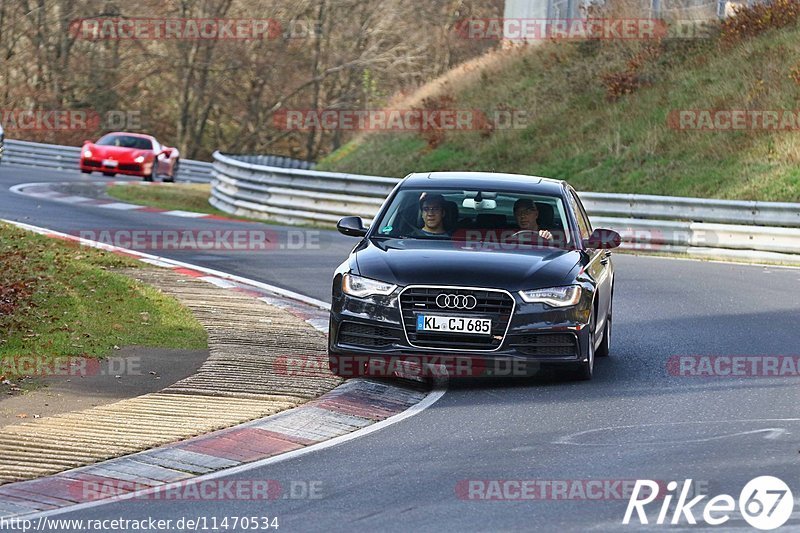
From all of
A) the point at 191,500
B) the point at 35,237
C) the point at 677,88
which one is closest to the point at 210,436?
the point at 191,500

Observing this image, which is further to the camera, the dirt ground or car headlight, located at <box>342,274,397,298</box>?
car headlight, located at <box>342,274,397,298</box>

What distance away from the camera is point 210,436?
8594 millimetres

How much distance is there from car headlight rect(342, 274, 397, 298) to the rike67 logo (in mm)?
3388

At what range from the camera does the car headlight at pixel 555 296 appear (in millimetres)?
10352

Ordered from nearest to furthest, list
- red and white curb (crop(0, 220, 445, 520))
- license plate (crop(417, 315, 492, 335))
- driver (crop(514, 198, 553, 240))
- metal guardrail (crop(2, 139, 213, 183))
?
red and white curb (crop(0, 220, 445, 520))
license plate (crop(417, 315, 492, 335))
driver (crop(514, 198, 553, 240))
metal guardrail (crop(2, 139, 213, 183))

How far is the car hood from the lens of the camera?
407 inches

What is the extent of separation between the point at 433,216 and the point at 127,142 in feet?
100

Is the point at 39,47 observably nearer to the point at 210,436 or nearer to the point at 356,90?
the point at 356,90

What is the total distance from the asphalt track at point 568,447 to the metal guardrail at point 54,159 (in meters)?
32.2

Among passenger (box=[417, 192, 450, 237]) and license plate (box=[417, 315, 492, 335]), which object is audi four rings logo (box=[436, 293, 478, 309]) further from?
passenger (box=[417, 192, 450, 237])

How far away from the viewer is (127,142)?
4075cm

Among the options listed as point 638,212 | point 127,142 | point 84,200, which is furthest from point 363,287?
point 127,142

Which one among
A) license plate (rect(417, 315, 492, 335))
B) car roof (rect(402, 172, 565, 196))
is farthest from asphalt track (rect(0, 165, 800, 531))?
car roof (rect(402, 172, 565, 196))

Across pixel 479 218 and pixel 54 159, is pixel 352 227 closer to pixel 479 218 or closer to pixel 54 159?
pixel 479 218
